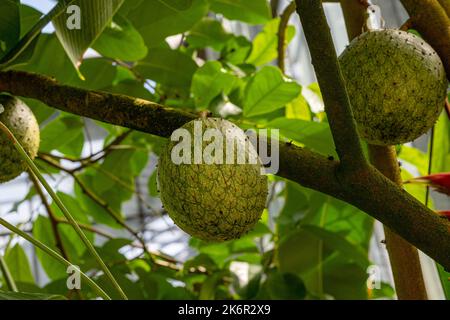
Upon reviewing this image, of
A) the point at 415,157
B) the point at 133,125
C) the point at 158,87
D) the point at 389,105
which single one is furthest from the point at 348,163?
the point at 158,87

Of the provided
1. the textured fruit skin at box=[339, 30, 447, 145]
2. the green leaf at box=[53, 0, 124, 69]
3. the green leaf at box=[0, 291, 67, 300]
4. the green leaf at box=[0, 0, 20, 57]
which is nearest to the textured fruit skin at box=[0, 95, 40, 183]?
the green leaf at box=[0, 0, 20, 57]

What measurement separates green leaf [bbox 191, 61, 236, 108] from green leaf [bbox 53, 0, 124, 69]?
41 centimetres

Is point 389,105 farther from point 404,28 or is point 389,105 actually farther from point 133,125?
point 133,125

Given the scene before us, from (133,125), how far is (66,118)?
70 cm

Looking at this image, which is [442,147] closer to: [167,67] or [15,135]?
[167,67]

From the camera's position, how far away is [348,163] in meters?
0.64

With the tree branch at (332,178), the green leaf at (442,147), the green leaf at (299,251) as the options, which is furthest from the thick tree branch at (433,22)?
the green leaf at (299,251)

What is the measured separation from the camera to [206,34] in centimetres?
148

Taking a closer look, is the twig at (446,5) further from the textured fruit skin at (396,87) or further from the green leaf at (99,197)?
the green leaf at (99,197)

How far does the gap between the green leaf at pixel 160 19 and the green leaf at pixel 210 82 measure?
8 cm

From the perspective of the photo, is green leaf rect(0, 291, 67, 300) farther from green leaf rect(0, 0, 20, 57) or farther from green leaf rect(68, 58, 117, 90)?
green leaf rect(68, 58, 117, 90)

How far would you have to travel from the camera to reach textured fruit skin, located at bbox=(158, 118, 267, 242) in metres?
0.67

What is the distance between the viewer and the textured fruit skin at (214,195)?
67 cm

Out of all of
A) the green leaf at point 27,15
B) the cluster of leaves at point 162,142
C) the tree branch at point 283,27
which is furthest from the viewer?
the tree branch at point 283,27
